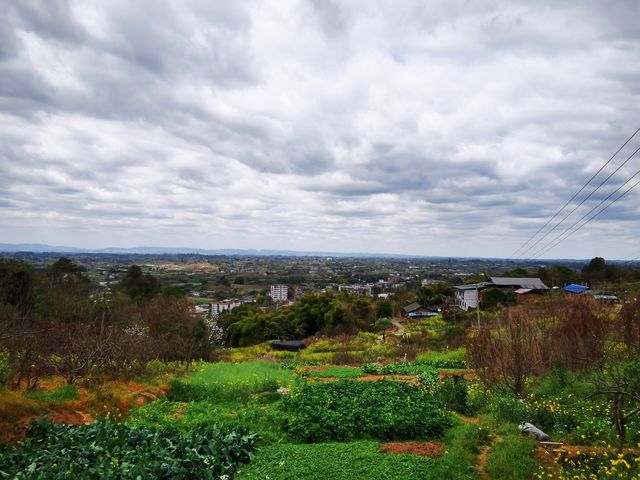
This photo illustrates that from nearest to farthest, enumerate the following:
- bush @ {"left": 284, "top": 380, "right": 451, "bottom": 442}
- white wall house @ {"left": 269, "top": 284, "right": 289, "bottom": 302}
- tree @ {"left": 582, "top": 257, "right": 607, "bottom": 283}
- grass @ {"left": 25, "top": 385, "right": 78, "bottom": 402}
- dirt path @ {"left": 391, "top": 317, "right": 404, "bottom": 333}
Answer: bush @ {"left": 284, "top": 380, "right": 451, "bottom": 442} < grass @ {"left": 25, "top": 385, "right": 78, "bottom": 402} < dirt path @ {"left": 391, "top": 317, "right": 404, "bottom": 333} < tree @ {"left": 582, "top": 257, "right": 607, "bottom": 283} < white wall house @ {"left": 269, "top": 284, "right": 289, "bottom": 302}

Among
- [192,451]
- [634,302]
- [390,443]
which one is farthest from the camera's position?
[634,302]

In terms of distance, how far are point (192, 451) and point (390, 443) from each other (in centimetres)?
371

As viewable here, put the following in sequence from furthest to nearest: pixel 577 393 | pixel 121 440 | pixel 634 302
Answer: pixel 634 302 < pixel 577 393 < pixel 121 440

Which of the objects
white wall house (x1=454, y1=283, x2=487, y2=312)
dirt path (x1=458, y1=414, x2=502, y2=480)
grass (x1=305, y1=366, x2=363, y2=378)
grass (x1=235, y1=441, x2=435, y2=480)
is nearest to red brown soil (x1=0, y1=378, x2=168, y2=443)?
grass (x1=235, y1=441, x2=435, y2=480)

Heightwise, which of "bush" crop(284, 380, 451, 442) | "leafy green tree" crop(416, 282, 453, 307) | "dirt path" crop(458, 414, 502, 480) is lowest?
"leafy green tree" crop(416, 282, 453, 307)

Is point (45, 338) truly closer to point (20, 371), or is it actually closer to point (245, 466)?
point (20, 371)

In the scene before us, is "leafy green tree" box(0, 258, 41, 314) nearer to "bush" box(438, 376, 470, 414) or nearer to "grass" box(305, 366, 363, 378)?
"grass" box(305, 366, 363, 378)

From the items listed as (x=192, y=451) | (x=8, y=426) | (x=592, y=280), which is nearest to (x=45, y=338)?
(x=8, y=426)

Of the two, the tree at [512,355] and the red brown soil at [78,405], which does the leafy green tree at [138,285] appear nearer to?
the red brown soil at [78,405]

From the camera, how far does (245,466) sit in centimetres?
748

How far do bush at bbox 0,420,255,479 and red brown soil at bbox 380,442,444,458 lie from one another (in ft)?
8.22

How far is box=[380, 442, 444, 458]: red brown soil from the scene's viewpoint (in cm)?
796

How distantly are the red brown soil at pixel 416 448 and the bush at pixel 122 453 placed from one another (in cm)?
251

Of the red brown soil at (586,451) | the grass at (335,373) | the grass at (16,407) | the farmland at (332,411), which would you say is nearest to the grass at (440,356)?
the farmland at (332,411)
